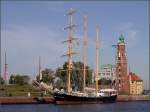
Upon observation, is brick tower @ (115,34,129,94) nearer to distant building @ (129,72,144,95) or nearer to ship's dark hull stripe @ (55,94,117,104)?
distant building @ (129,72,144,95)

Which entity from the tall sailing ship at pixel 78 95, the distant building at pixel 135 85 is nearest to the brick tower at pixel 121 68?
the distant building at pixel 135 85

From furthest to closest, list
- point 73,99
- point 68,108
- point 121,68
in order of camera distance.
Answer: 1. point 121,68
2. point 73,99
3. point 68,108

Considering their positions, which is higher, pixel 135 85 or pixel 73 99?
pixel 135 85

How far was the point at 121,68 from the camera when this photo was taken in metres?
172

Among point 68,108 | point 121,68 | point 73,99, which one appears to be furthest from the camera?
point 121,68

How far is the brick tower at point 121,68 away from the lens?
169 meters

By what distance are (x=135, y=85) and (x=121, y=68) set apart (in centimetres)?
1072

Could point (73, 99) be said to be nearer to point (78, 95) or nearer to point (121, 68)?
point (78, 95)

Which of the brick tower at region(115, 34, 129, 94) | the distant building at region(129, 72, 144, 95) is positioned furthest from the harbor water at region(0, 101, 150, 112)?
the distant building at region(129, 72, 144, 95)

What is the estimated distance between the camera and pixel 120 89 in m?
166

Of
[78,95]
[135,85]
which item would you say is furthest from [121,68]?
[78,95]

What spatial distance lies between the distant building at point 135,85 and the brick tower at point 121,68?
362 cm

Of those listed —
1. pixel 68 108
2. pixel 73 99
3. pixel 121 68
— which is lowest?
pixel 68 108

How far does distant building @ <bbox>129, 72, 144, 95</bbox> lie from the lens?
175 meters
